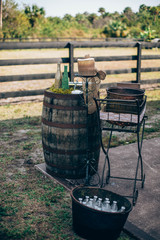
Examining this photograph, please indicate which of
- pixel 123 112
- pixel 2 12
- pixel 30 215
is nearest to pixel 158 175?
pixel 123 112

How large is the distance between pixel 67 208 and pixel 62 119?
1073 mm

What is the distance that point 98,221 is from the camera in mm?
2697

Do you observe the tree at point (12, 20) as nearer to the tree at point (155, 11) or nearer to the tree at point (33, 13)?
the tree at point (33, 13)

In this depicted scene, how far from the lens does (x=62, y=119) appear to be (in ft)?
12.3

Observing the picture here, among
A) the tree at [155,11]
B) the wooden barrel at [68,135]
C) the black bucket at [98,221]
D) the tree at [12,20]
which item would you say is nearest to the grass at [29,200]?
the black bucket at [98,221]

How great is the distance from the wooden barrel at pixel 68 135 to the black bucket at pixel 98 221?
3.07 feet

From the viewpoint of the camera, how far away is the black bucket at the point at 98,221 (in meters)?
2.67

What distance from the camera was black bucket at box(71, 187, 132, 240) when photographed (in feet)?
8.75

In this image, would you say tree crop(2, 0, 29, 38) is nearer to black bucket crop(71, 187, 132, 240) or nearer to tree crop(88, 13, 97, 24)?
black bucket crop(71, 187, 132, 240)

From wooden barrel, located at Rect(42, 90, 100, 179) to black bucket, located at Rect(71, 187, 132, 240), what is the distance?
94 cm

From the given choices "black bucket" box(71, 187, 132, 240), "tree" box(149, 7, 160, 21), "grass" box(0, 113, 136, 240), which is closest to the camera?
"black bucket" box(71, 187, 132, 240)

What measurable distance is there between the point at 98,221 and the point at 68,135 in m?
1.33

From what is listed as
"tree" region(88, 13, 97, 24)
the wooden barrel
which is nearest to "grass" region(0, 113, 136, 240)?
the wooden barrel

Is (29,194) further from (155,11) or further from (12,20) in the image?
(155,11)
